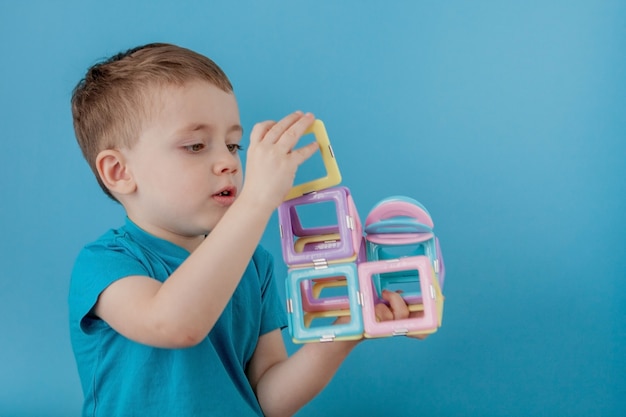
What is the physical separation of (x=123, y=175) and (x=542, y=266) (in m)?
0.78

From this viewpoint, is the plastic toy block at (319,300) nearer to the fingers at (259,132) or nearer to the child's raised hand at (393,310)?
the child's raised hand at (393,310)

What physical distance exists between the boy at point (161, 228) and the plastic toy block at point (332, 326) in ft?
0.19

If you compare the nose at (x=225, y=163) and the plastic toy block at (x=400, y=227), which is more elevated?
the nose at (x=225, y=163)

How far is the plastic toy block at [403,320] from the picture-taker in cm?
84

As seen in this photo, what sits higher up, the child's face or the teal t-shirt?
the child's face

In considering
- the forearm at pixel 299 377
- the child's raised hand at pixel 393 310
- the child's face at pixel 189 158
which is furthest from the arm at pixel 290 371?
the child's face at pixel 189 158

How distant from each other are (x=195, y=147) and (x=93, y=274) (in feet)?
0.65

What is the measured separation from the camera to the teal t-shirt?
3.15 feet

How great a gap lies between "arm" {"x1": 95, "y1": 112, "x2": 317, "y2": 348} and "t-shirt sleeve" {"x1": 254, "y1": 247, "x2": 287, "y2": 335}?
341mm

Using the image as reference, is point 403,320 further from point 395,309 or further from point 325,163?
point 325,163

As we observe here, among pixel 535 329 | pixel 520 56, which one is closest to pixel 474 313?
pixel 535 329

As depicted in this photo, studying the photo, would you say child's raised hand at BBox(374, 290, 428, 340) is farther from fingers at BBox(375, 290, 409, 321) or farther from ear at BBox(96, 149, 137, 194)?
ear at BBox(96, 149, 137, 194)

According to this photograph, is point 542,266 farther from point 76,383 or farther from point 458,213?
point 76,383

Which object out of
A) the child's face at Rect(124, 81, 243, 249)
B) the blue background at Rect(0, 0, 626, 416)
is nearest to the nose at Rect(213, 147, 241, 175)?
the child's face at Rect(124, 81, 243, 249)
